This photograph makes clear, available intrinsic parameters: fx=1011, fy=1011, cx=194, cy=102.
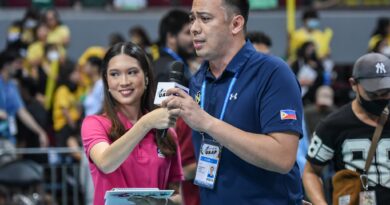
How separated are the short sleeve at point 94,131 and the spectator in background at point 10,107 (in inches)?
275

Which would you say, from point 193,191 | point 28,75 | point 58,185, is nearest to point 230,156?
point 193,191

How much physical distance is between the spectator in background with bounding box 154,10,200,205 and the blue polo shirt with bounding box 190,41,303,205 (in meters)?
2.45

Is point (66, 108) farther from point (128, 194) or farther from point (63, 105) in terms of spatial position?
point (128, 194)

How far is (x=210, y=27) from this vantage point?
5168 millimetres

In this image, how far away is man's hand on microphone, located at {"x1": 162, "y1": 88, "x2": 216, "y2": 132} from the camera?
484 cm

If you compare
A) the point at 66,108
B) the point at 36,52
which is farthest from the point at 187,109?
the point at 36,52

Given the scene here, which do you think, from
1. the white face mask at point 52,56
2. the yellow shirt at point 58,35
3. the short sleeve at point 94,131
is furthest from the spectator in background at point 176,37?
the yellow shirt at point 58,35

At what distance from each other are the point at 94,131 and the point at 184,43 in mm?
3265

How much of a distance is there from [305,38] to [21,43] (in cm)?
469

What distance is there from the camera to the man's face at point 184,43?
8891 millimetres

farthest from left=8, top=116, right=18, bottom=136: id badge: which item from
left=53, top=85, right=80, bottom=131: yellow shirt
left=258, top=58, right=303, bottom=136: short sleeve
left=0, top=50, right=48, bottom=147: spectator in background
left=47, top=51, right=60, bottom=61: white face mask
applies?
left=258, top=58, right=303, bottom=136: short sleeve

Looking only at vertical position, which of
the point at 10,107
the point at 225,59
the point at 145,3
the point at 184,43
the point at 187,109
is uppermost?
the point at 225,59

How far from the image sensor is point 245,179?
16.8 ft

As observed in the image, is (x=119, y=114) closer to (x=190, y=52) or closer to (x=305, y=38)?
(x=190, y=52)
